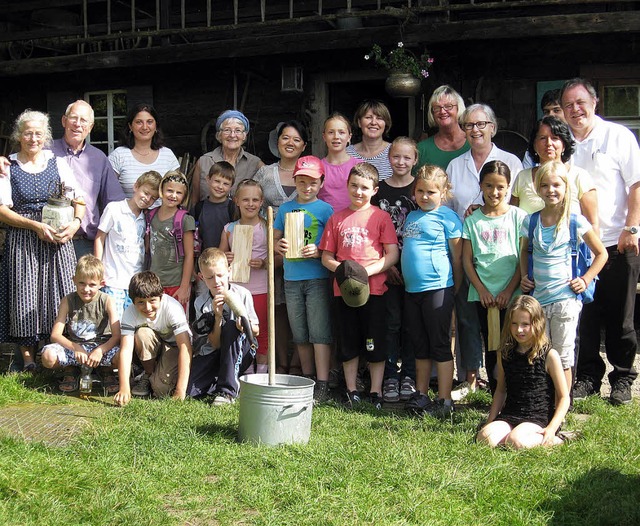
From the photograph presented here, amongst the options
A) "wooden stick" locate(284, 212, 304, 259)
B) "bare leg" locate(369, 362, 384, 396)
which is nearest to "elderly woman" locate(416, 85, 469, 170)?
"wooden stick" locate(284, 212, 304, 259)

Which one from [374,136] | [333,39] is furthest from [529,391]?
[333,39]

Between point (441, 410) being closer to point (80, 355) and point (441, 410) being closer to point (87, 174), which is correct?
point (80, 355)

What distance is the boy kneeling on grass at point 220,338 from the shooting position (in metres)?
5.65

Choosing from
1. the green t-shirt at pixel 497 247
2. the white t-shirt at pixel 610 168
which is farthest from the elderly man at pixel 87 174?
the white t-shirt at pixel 610 168

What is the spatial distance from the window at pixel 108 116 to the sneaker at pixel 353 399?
22.1 ft

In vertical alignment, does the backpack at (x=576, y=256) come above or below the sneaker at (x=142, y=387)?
above

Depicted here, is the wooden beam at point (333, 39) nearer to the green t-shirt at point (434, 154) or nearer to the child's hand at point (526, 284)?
the green t-shirt at point (434, 154)

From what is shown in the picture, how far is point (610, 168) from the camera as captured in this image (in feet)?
18.1

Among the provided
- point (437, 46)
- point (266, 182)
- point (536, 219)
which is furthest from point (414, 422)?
point (437, 46)

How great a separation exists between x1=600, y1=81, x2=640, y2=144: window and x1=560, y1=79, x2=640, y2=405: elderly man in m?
3.83

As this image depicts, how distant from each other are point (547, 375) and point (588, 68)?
5.43 m

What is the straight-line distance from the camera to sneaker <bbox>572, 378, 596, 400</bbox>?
5.57m

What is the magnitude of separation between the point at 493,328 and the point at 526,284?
0.35 m

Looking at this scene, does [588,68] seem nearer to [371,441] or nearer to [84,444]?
[371,441]
